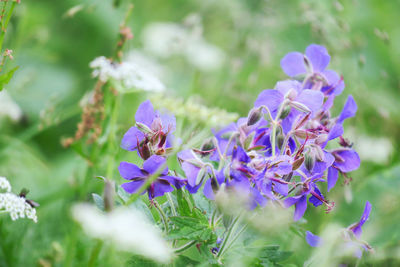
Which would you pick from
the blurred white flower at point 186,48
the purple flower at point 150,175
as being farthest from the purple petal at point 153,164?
the blurred white flower at point 186,48

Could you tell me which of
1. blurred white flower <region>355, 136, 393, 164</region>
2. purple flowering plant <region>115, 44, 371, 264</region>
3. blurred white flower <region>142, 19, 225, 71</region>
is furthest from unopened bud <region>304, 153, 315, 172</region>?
blurred white flower <region>142, 19, 225, 71</region>

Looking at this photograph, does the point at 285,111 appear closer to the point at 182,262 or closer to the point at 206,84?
the point at 182,262

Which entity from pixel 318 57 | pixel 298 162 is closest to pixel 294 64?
pixel 318 57

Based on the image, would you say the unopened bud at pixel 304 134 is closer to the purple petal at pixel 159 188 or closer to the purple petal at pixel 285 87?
the purple petal at pixel 285 87

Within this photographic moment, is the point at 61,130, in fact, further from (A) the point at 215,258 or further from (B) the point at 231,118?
(A) the point at 215,258

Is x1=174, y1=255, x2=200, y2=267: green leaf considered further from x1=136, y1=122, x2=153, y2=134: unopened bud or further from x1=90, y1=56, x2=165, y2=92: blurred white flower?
x1=90, y1=56, x2=165, y2=92: blurred white flower

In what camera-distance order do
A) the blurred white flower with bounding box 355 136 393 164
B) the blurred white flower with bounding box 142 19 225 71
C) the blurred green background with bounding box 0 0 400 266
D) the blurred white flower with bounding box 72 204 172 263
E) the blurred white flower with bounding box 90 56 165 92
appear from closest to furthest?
the blurred white flower with bounding box 72 204 172 263 < the blurred white flower with bounding box 90 56 165 92 < the blurred green background with bounding box 0 0 400 266 < the blurred white flower with bounding box 355 136 393 164 < the blurred white flower with bounding box 142 19 225 71

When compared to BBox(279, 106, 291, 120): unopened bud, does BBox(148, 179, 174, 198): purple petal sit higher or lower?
lower
